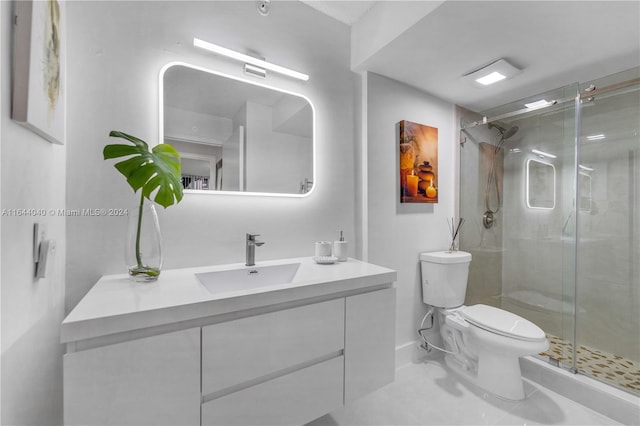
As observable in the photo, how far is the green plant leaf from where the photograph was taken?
0.98m

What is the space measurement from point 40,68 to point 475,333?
2292 millimetres

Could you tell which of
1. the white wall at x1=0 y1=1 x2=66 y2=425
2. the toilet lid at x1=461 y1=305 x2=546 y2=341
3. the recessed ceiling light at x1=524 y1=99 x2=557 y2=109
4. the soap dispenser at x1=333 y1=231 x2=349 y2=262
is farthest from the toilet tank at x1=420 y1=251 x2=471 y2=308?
the white wall at x1=0 y1=1 x2=66 y2=425

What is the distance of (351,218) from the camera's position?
6.06 feet

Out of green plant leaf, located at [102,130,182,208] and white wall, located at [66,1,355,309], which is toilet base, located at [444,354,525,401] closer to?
white wall, located at [66,1,355,309]

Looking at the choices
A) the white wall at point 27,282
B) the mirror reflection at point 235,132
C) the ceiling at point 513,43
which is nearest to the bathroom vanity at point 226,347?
the white wall at point 27,282

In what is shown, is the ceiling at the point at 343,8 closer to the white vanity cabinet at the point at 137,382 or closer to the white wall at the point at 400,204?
the white wall at the point at 400,204

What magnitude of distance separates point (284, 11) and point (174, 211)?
1290 mm

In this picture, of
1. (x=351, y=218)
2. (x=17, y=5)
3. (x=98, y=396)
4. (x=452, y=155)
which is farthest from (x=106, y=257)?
(x=452, y=155)

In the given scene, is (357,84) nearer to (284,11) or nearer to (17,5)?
(284,11)

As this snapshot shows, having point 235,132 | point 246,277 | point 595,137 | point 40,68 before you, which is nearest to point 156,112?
point 235,132

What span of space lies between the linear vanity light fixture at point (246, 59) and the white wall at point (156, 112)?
0.04 m

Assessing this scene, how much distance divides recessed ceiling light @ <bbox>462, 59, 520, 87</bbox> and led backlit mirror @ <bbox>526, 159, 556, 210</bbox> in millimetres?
740

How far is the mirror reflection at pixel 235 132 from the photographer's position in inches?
51.5

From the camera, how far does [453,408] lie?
1.56 metres
